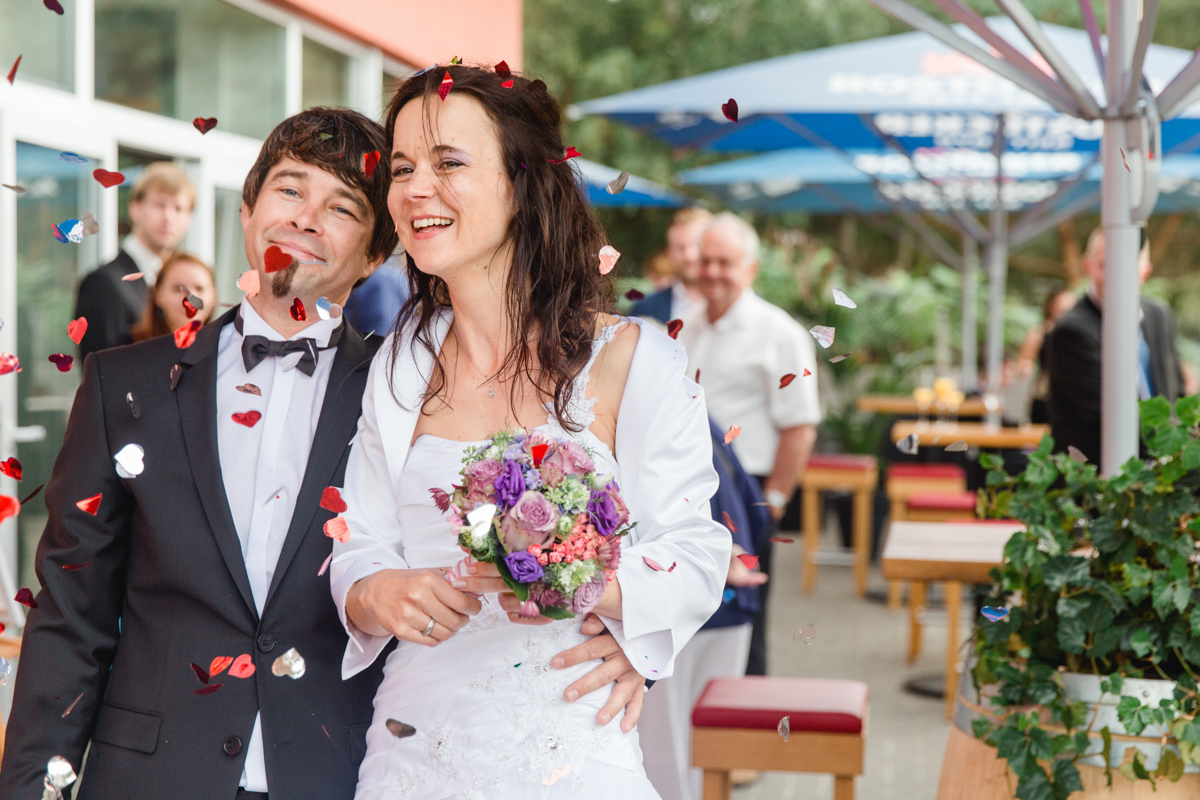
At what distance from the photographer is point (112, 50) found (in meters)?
5.47

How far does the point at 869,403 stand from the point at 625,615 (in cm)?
887

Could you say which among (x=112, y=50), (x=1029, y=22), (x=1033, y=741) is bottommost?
(x=1033, y=741)

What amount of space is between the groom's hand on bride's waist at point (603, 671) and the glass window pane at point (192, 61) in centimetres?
464

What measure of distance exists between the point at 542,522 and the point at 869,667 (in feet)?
17.3

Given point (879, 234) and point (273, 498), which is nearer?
point (273, 498)

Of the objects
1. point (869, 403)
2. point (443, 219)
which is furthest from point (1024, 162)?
point (443, 219)

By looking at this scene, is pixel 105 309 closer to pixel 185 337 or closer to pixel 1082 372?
pixel 185 337

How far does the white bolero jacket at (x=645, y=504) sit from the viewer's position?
66.9 inches

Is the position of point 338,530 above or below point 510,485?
below

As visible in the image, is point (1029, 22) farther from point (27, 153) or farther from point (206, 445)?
point (27, 153)

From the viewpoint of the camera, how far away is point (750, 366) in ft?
17.2

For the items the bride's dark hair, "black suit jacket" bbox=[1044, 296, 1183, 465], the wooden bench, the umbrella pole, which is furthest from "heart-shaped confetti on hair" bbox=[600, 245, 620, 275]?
the wooden bench

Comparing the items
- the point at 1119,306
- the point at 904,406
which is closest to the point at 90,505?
the point at 1119,306

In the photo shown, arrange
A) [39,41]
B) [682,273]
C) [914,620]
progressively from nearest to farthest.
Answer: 1. [39,41]
2. [914,620]
3. [682,273]
